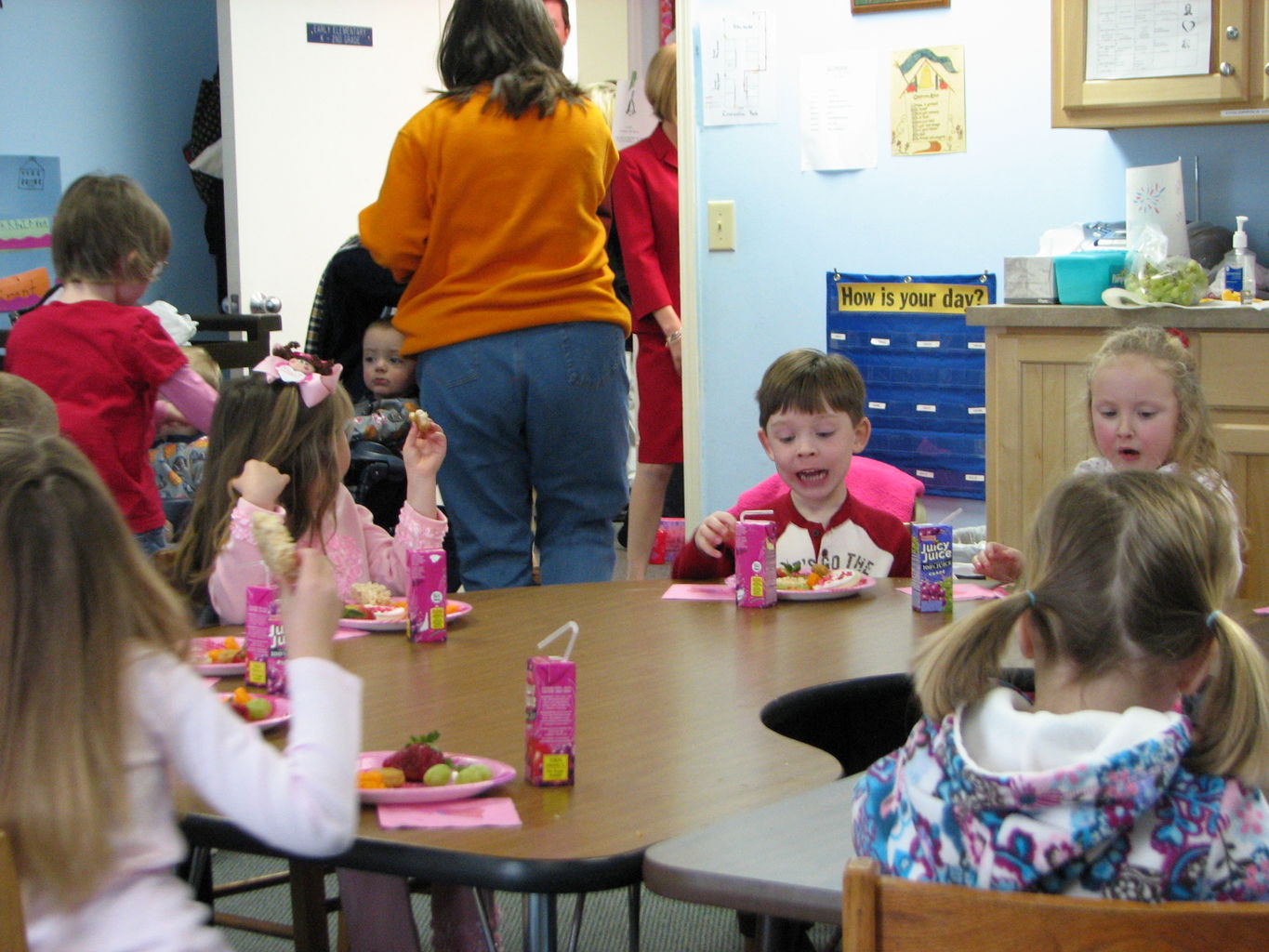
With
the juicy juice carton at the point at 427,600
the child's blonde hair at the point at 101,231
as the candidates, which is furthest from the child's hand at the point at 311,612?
the child's blonde hair at the point at 101,231

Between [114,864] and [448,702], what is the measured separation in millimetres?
572

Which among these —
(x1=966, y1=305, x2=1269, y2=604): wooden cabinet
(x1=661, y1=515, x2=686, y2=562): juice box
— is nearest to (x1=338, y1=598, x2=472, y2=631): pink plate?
(x1=966, y1=305, x2=1269, y2=604): wooden cabinet

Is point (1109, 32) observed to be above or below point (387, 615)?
above

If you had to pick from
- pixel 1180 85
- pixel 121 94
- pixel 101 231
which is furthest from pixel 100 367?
pixel 121 94

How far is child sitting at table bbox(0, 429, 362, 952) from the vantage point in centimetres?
124

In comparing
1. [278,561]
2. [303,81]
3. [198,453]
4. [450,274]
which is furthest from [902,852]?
[303,81]

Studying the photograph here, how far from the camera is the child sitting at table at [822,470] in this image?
110 inches

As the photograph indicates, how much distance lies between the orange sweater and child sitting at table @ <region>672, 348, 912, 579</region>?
54cm

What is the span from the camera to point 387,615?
2240 mm

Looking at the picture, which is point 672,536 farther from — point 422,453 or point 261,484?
point 261,484

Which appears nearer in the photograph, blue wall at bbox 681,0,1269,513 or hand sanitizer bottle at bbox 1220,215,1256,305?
hand sanitizer bottle at bbox 1220,215,1256,305

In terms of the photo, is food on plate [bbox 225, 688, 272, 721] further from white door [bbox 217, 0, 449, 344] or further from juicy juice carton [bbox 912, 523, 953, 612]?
white door [bbox 217, 0, 449, 344]

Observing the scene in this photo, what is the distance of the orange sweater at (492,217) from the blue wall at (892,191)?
5.01ft

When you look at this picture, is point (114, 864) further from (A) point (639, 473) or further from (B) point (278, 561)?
(A) point (639, 473)
